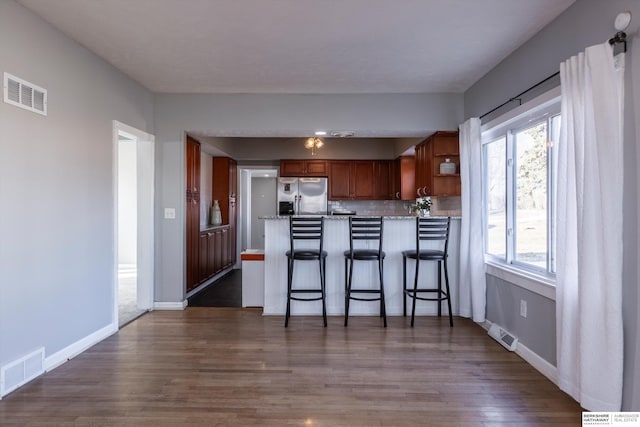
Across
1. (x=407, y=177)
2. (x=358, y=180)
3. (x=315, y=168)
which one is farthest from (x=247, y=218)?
(x=407, y=177)

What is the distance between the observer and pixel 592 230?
196cm

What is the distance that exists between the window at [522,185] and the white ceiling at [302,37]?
0.63 meters

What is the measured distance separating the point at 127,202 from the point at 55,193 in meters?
4.98

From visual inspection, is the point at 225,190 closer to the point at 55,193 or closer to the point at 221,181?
the point at 221,181

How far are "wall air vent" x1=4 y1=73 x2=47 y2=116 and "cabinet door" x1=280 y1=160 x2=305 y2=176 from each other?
13.7 ft

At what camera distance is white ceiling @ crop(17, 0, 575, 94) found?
2355mm

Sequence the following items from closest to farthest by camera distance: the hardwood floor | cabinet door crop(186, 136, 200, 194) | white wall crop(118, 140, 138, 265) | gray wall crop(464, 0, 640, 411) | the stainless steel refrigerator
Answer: gray wall crop(464, 0, 640, 411)
the hardwood floor
cabinet door crop(186, 136, 200, 194)
the stainless steel refrigerator
white wall crop(118, 140, 138, 265)

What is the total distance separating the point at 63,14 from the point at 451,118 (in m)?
3.80

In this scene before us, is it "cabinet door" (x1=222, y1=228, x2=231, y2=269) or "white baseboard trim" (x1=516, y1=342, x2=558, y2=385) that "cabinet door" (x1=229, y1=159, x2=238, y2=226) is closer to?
"cabinet door" (x1=222, y1=228, x2=231, y2=269)

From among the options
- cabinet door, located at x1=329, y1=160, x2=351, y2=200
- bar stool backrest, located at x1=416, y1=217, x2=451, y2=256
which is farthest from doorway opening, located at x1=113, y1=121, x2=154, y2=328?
cabinet door, located at x1=329, y1=160, x2=351, y2=200

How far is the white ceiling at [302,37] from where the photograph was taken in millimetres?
2355

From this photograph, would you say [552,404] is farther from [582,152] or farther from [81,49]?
[81,49]

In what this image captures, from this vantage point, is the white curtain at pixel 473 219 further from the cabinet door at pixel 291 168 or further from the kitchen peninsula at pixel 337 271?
the cabinet door at pixel 291 168

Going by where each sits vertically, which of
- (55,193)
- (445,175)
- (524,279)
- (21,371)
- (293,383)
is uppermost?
(445,175)
